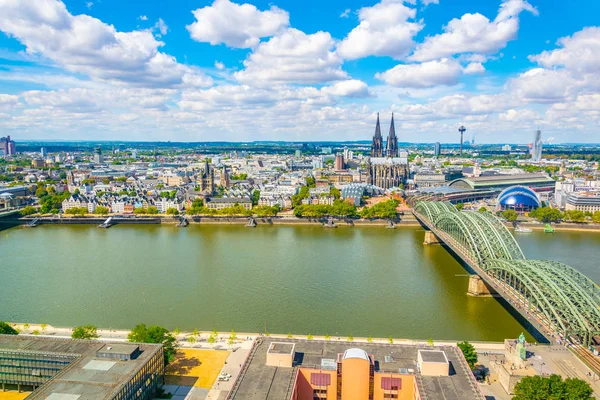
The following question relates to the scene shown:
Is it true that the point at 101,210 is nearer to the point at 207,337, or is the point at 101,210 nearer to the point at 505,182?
the point at 207,337

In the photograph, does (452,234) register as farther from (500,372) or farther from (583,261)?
(500,372)

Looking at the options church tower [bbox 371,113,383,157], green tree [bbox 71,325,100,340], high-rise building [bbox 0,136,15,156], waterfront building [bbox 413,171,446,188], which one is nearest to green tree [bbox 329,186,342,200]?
waterfront building [bbox 413,171,446,188]

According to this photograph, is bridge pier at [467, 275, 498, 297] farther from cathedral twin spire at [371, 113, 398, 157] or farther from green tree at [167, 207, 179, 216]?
cathedral twin spire at [371, 113, 398, 157]

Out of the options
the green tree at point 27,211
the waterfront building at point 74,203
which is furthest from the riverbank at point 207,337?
the waterfront building at point 74,203

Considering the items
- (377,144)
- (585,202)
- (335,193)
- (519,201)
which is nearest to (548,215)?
(519,201)

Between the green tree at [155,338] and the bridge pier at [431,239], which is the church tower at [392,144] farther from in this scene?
the green tree at [155,338]

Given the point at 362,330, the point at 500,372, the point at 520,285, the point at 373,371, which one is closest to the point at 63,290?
the point at 362,330
